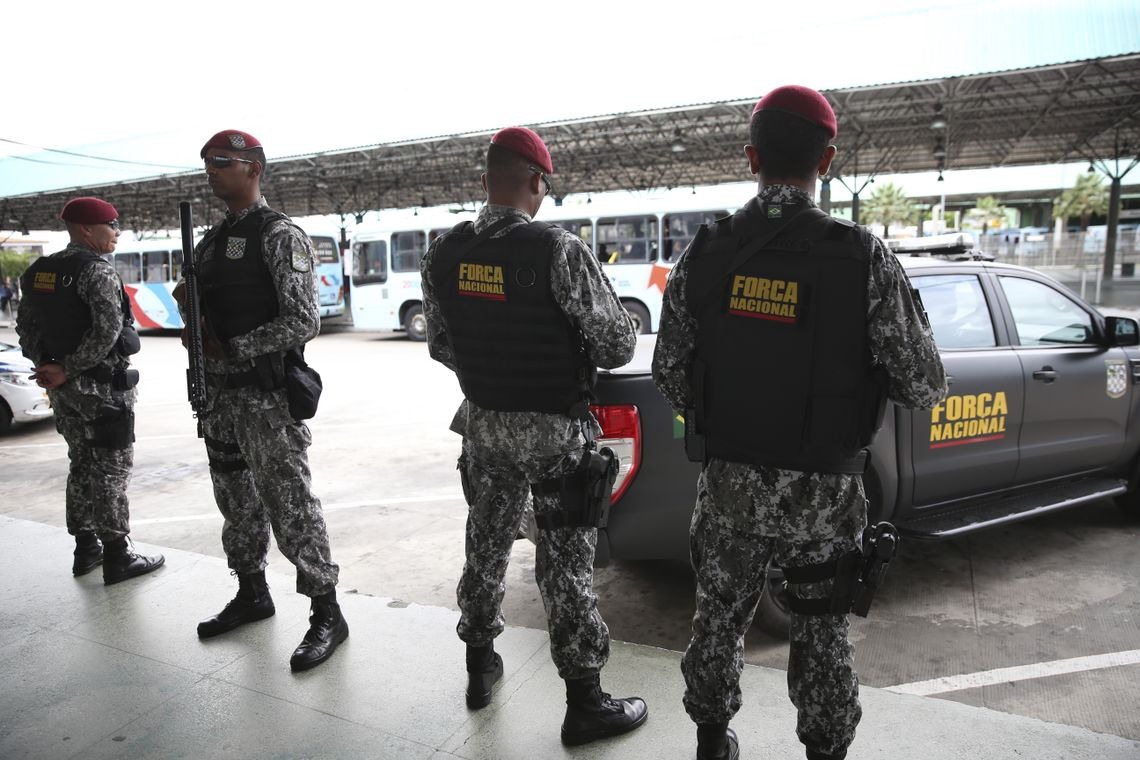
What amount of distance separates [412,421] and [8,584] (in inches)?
174

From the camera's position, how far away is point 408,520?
4871mm

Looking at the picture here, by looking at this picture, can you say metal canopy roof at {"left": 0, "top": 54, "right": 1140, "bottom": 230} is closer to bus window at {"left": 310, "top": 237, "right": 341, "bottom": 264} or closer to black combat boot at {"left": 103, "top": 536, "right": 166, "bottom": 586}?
bus window at {"left": 310, "top": 237, "right": 341, "bottom": 264}

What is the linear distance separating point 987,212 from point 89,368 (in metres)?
59.0

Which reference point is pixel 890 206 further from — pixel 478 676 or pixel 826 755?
pixel 826 755

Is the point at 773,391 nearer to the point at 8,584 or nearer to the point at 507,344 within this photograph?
the point at 507,344

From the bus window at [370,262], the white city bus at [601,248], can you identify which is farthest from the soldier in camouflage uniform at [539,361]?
the bus window at [370,262]

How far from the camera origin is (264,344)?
109 inches

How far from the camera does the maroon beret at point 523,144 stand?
90.7 inches

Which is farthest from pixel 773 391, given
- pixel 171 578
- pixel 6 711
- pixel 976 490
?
pixel 171 578

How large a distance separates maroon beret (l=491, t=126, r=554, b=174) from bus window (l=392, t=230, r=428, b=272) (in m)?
15.4

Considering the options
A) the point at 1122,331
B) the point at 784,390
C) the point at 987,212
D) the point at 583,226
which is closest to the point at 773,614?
the point at 784,390

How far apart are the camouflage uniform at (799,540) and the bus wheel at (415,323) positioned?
15.1 m

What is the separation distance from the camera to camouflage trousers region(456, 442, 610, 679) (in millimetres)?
2299

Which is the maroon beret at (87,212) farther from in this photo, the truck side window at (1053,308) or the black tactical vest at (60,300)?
the truck side window at (1053,308)
